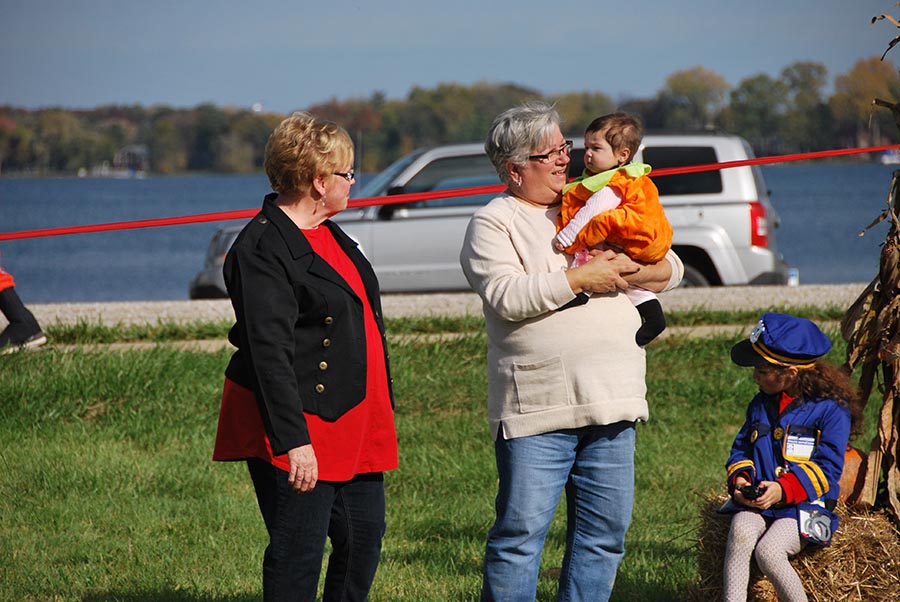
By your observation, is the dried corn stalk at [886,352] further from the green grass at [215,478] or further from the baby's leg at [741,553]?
the green grass at [215,478]

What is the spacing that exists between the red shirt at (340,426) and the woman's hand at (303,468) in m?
0.07

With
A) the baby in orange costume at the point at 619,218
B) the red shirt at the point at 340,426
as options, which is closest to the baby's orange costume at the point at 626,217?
the baby in orange costume at the point at 619,218

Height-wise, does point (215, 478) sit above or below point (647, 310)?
below

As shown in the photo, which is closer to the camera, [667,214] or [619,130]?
[619,130]

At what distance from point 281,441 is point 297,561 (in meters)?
0.42

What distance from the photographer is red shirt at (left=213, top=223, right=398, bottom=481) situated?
11.2ft

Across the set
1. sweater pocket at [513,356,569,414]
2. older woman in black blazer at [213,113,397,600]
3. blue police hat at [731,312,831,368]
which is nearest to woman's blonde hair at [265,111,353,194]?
older woman in black blazer at [213,113,397,600]

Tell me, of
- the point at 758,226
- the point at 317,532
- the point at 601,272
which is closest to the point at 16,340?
the point at 317,532

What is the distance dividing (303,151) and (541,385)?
1022mm

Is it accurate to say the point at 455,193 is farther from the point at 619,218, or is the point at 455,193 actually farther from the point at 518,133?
the point at 619,218

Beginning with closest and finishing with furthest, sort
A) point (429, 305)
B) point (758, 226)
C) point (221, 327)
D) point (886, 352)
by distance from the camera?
point (886, 352) < point (221, 327) < point (429, 305) < point (758, 226)

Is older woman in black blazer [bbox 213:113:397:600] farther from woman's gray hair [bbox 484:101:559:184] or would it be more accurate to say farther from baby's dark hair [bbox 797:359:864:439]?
baby's dark hair [bbox 797:359:864:439]

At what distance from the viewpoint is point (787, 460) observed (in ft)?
12.4

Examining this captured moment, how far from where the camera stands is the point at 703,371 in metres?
A: 7.68
